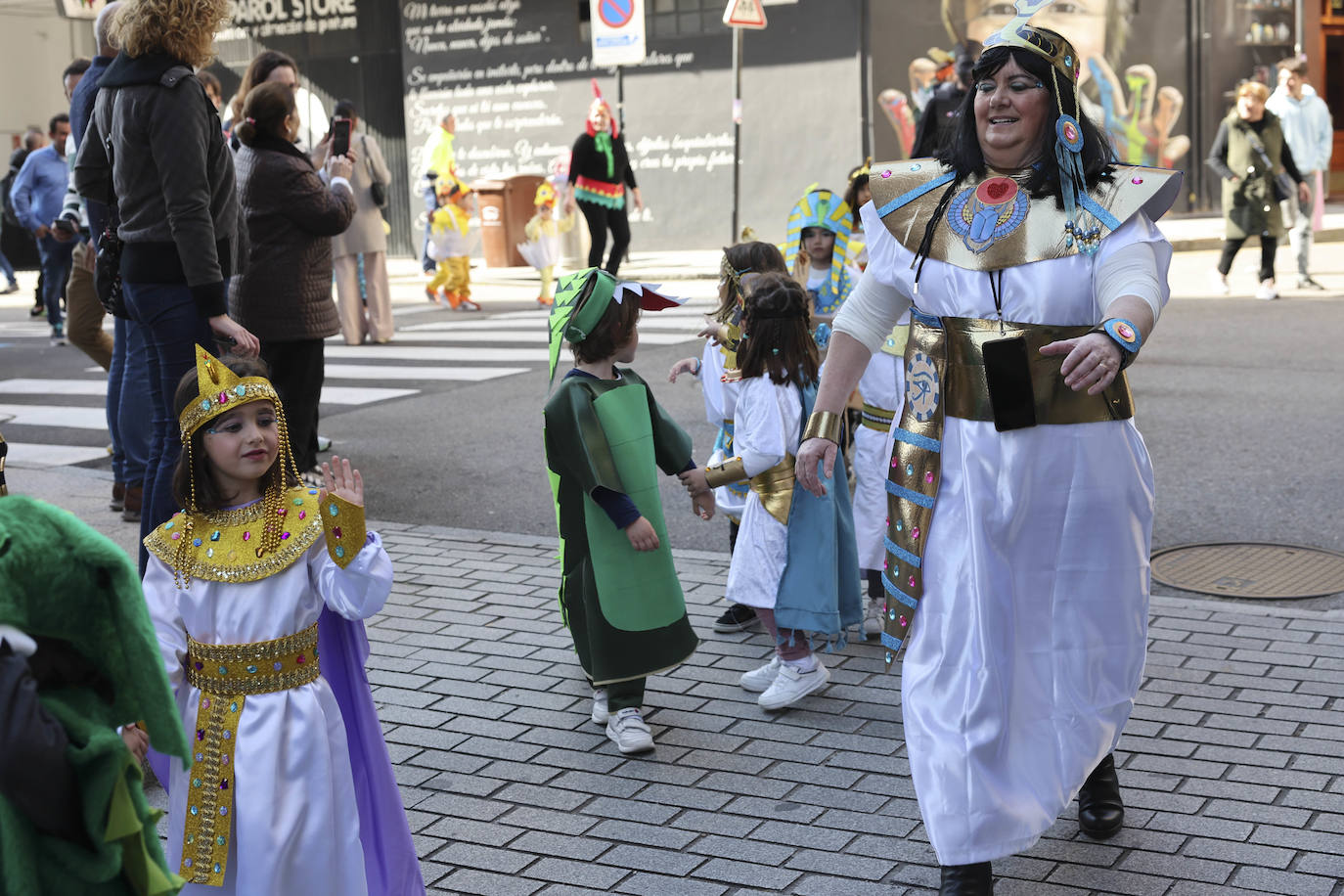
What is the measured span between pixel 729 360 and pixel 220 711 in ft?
8.93

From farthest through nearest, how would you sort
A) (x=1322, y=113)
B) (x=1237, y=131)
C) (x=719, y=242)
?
(x=719, y=242), (x=1322, y=113), (x=1237, y=131)

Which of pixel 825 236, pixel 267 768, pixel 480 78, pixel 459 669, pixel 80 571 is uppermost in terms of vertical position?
pixel 480 78

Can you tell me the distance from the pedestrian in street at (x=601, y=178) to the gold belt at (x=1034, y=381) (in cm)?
1273

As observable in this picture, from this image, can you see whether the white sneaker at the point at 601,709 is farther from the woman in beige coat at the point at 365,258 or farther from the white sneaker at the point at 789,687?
the woman in beige coat at the point at 365,258

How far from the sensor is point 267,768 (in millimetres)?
3090

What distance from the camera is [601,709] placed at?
4695mm

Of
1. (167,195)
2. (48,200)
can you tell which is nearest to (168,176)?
(167,195)

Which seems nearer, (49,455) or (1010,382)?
(1010,382)

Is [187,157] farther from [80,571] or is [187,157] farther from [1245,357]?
[1245,357]

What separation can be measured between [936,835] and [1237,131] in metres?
12.2

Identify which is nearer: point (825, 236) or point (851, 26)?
point (825, 236)

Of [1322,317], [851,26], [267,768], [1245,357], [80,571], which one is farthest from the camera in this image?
[851,26]

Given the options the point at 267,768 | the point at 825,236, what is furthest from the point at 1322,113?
the point at 267,768

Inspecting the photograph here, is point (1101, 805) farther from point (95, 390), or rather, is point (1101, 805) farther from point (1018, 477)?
point (95, 390)
